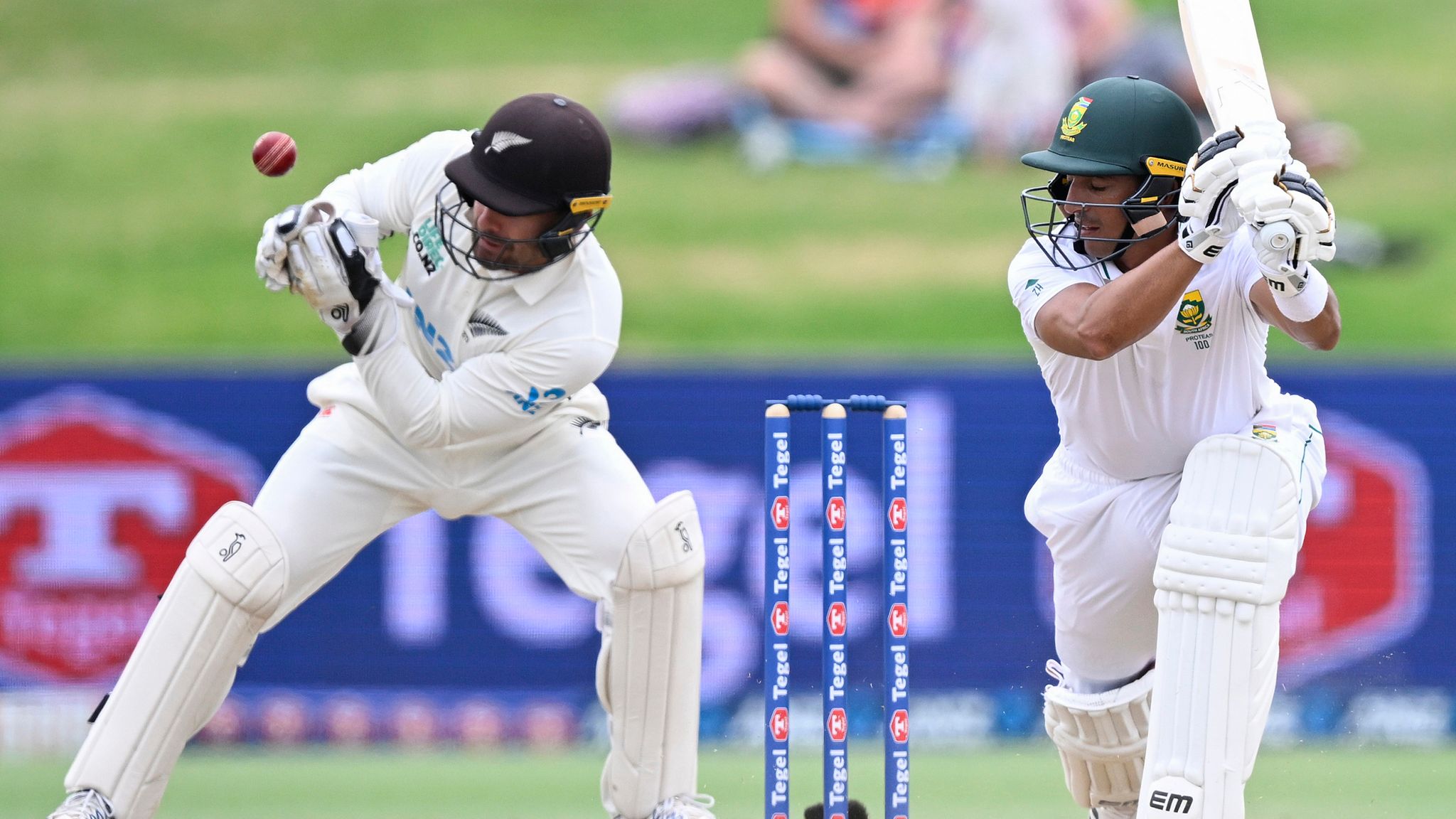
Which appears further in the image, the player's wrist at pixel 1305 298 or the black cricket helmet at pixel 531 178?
the black cricket helmet at pixel 531 178

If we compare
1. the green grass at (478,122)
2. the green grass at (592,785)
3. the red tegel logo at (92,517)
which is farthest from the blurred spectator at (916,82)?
the green grass at (592,785)

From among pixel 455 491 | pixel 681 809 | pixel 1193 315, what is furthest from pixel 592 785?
pixel 1193 315

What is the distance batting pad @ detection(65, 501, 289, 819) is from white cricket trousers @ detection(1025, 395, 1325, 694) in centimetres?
140

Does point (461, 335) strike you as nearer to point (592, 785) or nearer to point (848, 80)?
point (592, 785)

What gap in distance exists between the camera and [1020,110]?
812 cm

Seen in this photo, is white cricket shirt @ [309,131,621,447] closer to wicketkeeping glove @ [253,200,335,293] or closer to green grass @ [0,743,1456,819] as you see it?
wicketkeeping glove @ [253,200,335,293]

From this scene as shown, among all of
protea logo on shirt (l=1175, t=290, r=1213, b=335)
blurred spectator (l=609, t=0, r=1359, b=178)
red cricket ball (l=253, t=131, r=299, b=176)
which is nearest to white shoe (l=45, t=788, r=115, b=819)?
red cricket ball (l=253, t=131, r=299, b=176)

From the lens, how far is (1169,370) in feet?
9.75

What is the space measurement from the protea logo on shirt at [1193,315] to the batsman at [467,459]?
968 mm

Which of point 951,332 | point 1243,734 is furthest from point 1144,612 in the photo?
point 951,332

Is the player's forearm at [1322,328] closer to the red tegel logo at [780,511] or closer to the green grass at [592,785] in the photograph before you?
the red tegel logo at [780,511]

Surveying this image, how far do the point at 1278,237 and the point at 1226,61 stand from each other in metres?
0.41

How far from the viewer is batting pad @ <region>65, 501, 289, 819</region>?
119 inches

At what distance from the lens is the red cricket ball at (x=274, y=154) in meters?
2.99
